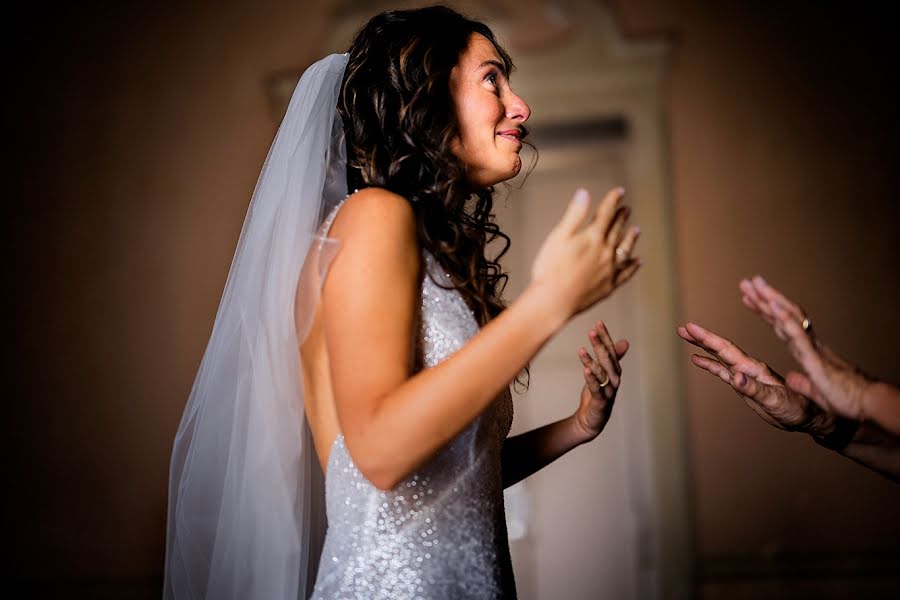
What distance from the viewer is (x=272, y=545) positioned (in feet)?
5.08

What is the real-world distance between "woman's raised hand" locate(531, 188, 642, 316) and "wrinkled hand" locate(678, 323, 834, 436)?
468 millimetres

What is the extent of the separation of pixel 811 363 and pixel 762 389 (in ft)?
0.77

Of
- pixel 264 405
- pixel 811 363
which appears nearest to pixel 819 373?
pixel 811 363

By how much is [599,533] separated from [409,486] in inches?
162

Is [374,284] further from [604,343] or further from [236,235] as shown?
[236,235]

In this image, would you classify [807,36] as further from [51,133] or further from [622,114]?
[51,133]

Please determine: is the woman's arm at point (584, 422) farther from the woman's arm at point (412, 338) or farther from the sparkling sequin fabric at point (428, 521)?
the woman's arm at point (412, 338)

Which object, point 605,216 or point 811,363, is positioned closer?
point 605,216

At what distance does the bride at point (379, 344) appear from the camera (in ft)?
4.03

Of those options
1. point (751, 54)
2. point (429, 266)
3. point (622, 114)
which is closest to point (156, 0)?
point (622, 114)

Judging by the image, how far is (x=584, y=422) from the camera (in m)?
1.79

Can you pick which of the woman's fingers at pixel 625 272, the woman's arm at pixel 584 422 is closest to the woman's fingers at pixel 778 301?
the woman's fingers at pixel 625 272

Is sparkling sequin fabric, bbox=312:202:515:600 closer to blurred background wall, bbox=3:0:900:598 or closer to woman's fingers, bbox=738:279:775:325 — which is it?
woman's fingers, bbox=738:279:775:325

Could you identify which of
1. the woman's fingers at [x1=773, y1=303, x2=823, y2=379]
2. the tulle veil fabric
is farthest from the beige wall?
the tulle veil fabric
